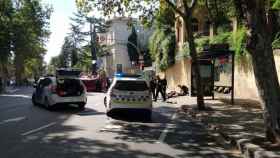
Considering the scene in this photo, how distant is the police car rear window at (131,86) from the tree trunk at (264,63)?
8360 mm

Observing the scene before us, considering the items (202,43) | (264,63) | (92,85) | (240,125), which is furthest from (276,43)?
(92,85)

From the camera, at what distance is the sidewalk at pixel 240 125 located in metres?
10.7

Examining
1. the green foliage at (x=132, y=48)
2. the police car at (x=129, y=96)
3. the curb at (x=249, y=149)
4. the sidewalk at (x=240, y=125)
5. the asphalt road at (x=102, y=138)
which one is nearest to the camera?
the curb at (x=249, y=149)

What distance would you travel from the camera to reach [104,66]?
102 metres

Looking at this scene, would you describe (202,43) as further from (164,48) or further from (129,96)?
(129,96)

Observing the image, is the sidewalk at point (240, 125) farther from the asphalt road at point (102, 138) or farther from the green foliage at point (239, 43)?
the green foliage at point (239, 43)

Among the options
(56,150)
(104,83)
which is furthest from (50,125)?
(104,83)

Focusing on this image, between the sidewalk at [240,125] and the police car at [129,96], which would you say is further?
the police car at [129,96]

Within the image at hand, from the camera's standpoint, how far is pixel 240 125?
52.9 ft

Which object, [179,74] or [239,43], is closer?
[239,43]

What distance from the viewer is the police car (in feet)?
62.8

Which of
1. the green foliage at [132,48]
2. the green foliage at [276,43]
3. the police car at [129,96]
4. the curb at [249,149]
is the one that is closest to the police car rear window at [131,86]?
the police car at [129,96]

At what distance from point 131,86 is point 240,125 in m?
4.89

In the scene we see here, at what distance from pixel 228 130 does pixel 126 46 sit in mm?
78272
